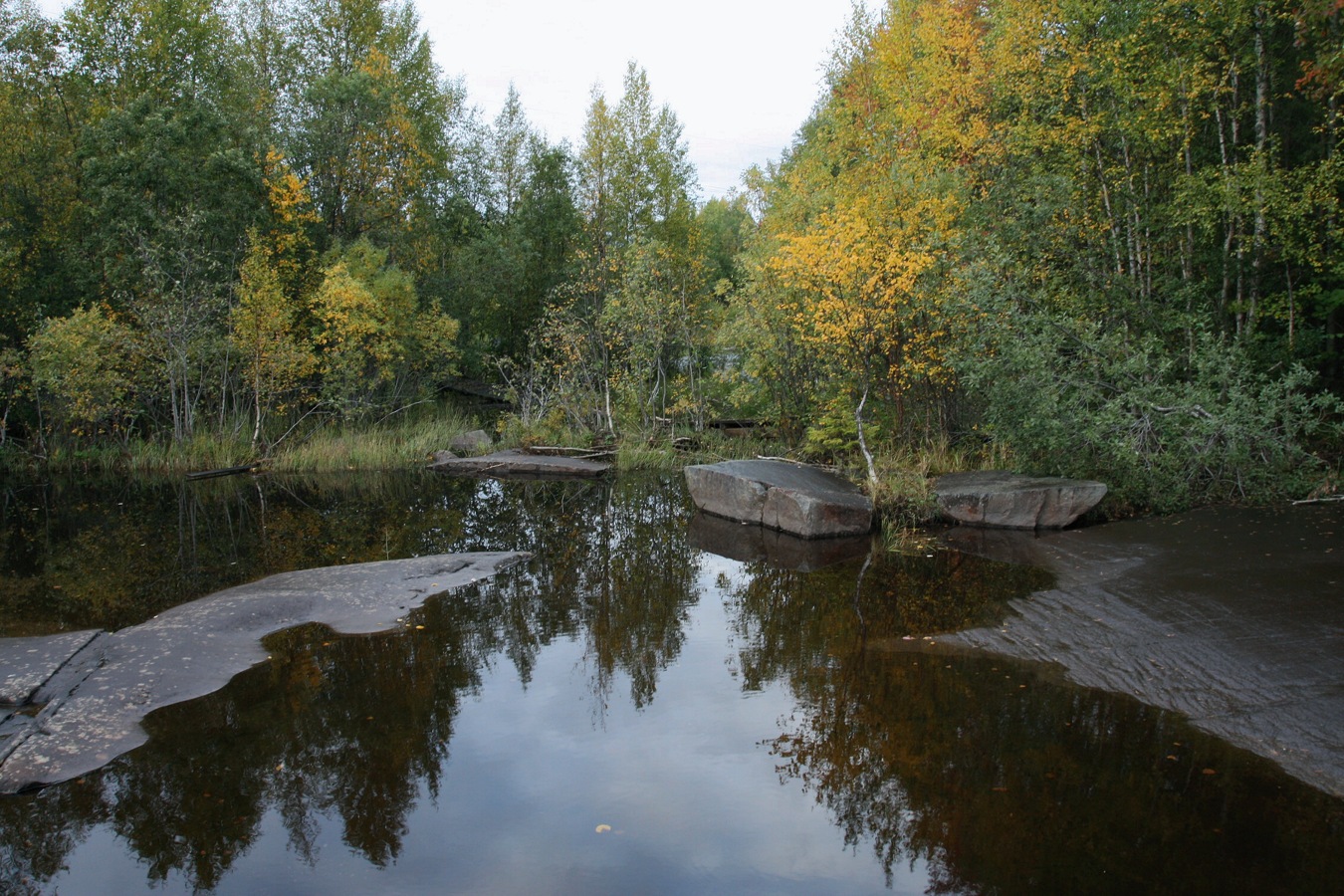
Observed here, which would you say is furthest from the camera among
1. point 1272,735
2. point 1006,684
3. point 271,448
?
point 271,448

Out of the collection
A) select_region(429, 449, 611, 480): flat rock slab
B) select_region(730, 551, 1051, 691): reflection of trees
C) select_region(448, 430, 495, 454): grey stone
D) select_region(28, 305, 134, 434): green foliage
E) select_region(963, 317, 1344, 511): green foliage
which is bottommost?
select_region(730, 551, 1051, 691): reflection of trees

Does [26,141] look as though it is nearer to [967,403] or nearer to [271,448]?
[271,448]

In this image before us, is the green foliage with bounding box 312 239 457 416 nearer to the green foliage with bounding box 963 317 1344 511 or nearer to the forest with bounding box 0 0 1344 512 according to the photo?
the forest with bounding box 0 0 1344 512

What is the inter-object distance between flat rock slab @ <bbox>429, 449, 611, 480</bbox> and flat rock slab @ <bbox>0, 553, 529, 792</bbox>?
24.0 ft

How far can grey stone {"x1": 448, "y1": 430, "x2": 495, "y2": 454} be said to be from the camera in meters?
18.1

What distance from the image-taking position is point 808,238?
1168 centimetres

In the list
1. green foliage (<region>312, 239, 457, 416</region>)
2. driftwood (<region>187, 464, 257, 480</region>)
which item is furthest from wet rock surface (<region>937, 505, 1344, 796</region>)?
green foliage (<region>312, 239, 457, 416</region>)

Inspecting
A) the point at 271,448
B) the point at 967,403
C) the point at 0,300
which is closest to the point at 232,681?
the point at 967,403

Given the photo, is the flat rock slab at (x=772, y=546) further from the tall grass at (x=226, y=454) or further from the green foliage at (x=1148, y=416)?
the tall grass at (x=226, y=454)

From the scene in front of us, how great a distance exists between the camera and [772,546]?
9945mm

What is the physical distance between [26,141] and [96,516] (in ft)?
40.7

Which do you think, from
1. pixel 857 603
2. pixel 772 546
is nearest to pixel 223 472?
pixel 772 546

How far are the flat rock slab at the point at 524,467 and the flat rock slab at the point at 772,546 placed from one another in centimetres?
523

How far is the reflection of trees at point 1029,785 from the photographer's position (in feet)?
11.6
